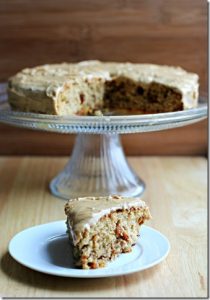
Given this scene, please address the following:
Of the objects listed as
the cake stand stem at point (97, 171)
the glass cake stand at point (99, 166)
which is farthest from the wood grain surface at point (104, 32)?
the cake stand stem at point (97, 171)

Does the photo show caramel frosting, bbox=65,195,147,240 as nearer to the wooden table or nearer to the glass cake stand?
the wooden table

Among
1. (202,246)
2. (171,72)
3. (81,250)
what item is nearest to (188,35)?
(171,72)

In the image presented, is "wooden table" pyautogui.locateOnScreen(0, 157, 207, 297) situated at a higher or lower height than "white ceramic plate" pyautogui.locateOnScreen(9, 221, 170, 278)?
lower

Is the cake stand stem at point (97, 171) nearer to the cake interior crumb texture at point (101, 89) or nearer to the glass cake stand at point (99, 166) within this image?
the glass cake stand at point (99, 166)

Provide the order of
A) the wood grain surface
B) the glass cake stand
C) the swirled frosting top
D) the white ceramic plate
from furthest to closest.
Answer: the wood grain surface → the swirled frosting top → the glass cake stand → the white ceramic plate

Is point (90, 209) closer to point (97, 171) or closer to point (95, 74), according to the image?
point (97, 171)

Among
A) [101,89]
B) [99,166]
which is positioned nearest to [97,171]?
[99,166]

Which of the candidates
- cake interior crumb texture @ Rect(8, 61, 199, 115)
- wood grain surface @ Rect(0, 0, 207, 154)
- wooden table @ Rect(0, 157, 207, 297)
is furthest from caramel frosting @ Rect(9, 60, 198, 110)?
wooden table @ Rect(0, 157, 207, 297)
